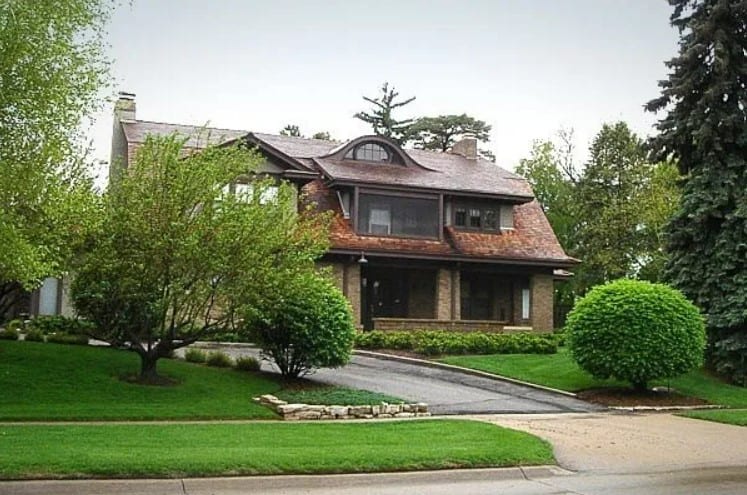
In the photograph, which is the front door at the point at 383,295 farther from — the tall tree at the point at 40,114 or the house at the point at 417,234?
the tall tree at the point at 40,114

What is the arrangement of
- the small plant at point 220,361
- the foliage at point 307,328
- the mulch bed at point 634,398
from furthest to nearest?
the small plant at point 220,361
the mulch bed at point 634,398
the foliage at point 307,328

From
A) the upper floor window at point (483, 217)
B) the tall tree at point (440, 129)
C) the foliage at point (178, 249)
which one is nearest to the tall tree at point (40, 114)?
the foliage at point (178, 249)

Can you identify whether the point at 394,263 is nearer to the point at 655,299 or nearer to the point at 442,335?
the point at 442,335

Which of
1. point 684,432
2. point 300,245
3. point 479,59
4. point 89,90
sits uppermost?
point 479,59

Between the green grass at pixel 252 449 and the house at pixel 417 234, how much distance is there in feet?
55.2

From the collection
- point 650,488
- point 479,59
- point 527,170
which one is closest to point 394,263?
point 479,59

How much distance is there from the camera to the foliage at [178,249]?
1689cm

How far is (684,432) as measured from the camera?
1608 centimetres

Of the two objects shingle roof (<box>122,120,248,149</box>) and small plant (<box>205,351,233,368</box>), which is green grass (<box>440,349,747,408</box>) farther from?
shingle roof (<box>122,120,248,149</box>)

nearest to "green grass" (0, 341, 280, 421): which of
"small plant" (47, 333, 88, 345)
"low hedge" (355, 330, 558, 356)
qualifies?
"small plant" (47, 333, 88, 345)

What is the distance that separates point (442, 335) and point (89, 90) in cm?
1561

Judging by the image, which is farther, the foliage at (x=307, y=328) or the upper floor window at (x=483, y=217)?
the upper floor window at (x=483, y=217)

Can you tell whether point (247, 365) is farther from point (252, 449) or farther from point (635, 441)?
point (635, 441)

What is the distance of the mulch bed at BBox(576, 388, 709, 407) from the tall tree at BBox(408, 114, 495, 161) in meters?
46.4
